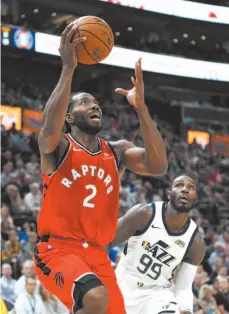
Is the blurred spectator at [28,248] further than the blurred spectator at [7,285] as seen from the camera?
Yes

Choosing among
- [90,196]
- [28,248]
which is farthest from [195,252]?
[28,248]

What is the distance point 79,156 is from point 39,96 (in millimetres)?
15915

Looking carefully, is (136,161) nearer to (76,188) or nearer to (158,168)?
(158,168)

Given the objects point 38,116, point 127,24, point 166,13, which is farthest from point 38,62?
point 38,116

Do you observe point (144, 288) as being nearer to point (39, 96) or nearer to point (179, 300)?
point (179, 300)

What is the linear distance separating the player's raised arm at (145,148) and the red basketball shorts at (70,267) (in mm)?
616

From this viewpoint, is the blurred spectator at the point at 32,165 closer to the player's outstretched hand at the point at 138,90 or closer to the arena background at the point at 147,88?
the arena background at the point at 147,88

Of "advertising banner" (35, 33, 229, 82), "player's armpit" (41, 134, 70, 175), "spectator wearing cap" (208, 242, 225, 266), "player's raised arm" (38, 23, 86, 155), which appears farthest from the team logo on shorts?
"advertising banner" (35, 33, 229, 82)

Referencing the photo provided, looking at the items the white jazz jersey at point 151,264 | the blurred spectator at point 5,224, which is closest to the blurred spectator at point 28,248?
the blurred spectator at point 5,224

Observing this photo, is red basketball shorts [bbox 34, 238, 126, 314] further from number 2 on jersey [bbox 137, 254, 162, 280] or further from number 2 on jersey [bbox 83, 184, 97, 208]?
number 2 on jersey [bbox 137, 254, 162, 280]

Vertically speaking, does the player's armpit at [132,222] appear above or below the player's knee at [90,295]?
above

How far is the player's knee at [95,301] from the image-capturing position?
4.10 metres

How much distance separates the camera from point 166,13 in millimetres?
23953

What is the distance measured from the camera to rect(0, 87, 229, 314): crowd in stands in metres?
9.03
